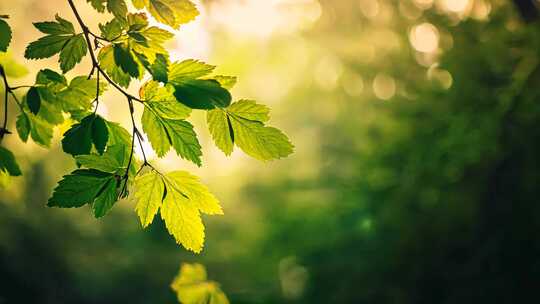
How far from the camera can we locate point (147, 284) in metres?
5.29

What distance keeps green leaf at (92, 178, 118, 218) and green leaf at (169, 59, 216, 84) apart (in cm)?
16

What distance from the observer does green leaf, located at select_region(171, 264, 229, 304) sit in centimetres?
81

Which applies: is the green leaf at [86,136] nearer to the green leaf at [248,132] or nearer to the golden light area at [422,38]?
the green leaf at [248,132]

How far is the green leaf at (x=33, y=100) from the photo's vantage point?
66 cm

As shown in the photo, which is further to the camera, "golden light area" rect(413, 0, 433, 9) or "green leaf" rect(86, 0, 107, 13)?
"golden light area" rect(413, 0, 433, 9)

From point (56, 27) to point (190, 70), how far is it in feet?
0.72

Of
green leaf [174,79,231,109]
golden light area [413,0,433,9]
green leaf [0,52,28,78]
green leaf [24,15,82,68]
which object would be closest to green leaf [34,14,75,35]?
green leaf [24,15,82,68]

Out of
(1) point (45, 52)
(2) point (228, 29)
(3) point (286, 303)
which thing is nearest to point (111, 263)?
(3) point (286, 303)

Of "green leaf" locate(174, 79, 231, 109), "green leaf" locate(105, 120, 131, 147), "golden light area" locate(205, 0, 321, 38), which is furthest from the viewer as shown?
"golden light area" locate(205, 0, 321, 38)

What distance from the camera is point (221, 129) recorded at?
0.57 metres

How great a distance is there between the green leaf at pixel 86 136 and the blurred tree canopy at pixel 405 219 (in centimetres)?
289

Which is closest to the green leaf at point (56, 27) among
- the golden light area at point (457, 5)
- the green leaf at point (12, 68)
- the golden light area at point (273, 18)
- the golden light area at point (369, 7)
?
the green leaf at point (12, 68)

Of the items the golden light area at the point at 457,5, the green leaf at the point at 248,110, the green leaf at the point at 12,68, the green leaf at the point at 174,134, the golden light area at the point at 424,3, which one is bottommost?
the green leaf at the point at 174,134

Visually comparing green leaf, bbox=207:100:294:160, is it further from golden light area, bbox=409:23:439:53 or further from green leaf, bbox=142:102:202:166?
golden light area, bbox=409:23:439:53
